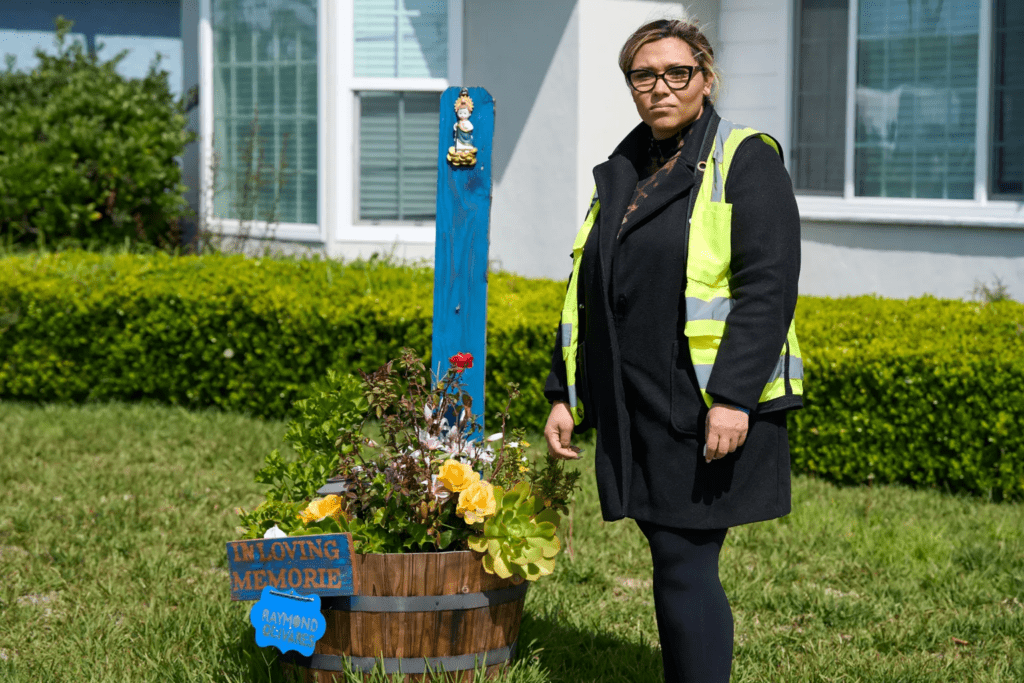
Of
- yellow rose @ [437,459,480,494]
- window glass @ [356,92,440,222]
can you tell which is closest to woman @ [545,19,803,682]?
yellow rose @ [437,459,480,494]

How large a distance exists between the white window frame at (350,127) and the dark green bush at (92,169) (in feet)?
5.07

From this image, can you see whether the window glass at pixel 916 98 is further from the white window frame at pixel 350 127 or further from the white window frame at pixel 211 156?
the white window frame at pixel 211 156

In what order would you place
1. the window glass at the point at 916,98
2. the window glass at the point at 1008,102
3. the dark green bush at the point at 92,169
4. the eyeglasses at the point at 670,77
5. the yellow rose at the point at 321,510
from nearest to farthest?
the eyeglasses at the point at 670,77, the yellow rose at the point at 321,510, the window glass at the point at 1008,102, the window glass at the point at 916,98, the dark green bush at the point at 92,169

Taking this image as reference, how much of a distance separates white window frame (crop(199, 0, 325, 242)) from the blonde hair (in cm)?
590

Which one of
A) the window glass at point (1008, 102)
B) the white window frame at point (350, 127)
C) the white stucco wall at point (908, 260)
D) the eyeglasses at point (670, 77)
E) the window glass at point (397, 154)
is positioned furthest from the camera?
the window glass at point (397, 154)

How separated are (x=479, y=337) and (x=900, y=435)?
3.16 m

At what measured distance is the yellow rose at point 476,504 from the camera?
2.81 m

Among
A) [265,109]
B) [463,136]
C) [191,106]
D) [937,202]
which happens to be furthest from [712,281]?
[191,106]

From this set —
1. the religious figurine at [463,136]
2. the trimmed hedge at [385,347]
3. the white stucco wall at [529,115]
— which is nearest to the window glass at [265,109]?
the trimmed hedge at [385,347]

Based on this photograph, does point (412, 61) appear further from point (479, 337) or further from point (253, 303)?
point (479, 337)

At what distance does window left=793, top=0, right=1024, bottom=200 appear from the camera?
7.31 m

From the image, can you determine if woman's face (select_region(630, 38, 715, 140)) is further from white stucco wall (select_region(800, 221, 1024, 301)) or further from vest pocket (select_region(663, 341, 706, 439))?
white stucco wall (select_region(800, 221, 1024, 301))

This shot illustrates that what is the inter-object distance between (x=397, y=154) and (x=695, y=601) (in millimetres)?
6150

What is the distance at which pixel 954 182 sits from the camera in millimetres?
7539
